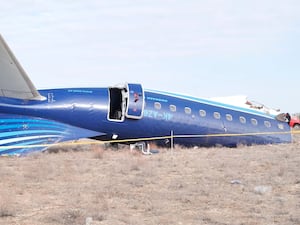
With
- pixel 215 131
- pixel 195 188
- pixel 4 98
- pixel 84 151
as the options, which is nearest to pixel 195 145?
pixel 215 131

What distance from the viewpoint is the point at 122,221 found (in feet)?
31.0

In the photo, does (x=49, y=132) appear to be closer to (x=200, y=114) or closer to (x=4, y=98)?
(x=4, y=98)

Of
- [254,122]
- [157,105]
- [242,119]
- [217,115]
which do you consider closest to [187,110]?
[157,105]

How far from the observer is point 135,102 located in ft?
81.6

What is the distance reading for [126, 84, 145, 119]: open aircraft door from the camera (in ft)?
80.8

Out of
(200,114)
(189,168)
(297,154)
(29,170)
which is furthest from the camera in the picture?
(200,114)

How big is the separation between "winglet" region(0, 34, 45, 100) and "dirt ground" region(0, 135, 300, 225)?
359 centimetres

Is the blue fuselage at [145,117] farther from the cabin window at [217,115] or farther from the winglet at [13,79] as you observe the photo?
the winglet at [13,79]

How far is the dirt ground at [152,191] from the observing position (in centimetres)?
976

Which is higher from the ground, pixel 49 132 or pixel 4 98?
pixel 4 98

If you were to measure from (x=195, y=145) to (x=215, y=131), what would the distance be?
1.21 m

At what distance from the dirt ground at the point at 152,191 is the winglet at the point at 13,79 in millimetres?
3592

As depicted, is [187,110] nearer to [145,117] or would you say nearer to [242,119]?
[145,117]

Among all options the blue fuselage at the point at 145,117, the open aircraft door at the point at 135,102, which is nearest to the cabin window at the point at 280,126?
the blue fuselage at the point at 145,117
